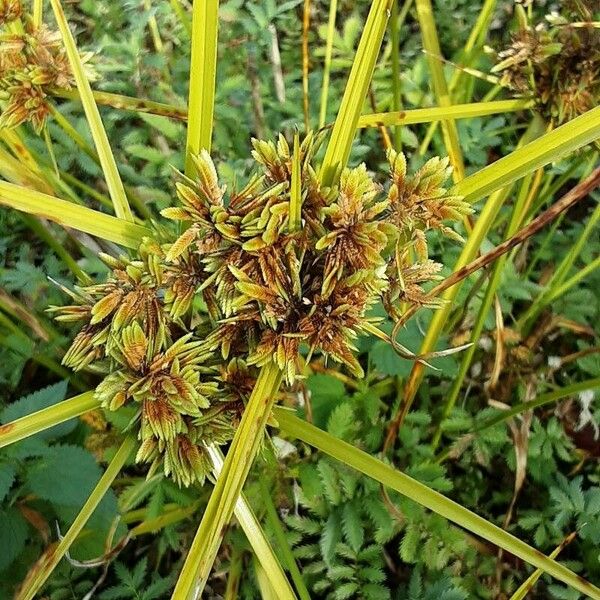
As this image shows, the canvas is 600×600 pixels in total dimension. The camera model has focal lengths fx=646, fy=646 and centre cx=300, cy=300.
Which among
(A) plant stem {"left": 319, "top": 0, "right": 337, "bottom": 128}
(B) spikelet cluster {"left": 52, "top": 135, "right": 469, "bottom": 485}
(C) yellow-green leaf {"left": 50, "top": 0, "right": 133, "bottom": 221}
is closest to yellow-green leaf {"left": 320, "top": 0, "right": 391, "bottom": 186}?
(B) spikelet cluster {"left": 52, "top": 135, "right": 469, "bottom": 485}

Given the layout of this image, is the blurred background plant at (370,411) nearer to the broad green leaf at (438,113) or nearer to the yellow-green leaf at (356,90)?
the broad green leaf at (438,113)

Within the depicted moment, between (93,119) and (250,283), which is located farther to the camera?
(93,119)

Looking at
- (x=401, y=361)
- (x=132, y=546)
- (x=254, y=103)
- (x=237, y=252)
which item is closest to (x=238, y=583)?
(x=132, y=546)

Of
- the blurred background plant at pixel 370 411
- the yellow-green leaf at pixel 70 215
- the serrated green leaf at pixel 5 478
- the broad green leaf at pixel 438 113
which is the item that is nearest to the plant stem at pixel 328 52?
the blurred background plant at pixel 370 411

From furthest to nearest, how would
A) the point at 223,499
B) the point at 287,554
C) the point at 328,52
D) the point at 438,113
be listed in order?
the point at 328,52, the point at 287,554, the point at 438,113, the point at 223,499

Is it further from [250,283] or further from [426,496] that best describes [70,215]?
[426,496]

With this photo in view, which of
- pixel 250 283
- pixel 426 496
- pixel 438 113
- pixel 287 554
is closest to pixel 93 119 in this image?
pixel 250 283
